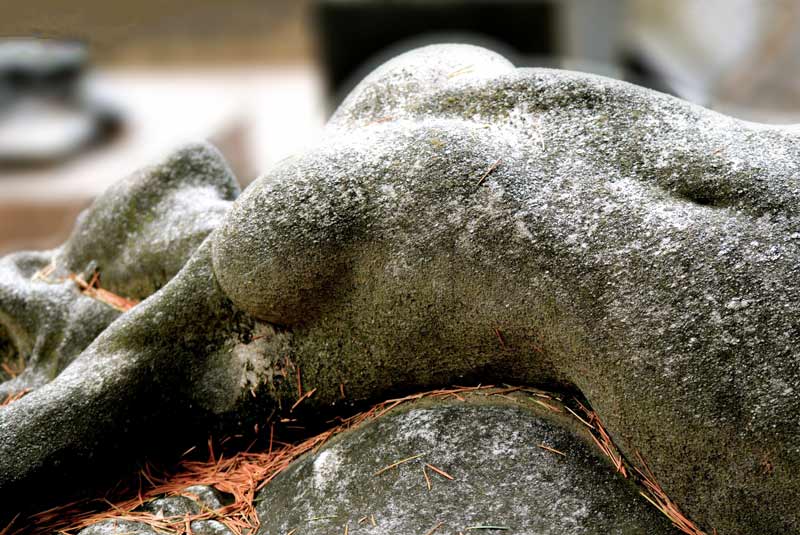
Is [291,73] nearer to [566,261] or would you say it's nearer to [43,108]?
[43,108]

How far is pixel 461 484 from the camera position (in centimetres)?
91

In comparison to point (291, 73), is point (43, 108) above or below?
below

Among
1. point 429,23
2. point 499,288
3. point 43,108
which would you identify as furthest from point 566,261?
point 43,108

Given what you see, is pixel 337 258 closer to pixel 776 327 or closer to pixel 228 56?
pixel 776 327

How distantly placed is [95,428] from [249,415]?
0.61ft

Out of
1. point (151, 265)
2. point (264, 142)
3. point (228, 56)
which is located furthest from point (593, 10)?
point (151, 265)

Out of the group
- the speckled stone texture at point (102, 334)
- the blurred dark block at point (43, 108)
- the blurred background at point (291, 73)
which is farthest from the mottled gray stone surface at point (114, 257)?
the blurred dark block at point (43, 108)

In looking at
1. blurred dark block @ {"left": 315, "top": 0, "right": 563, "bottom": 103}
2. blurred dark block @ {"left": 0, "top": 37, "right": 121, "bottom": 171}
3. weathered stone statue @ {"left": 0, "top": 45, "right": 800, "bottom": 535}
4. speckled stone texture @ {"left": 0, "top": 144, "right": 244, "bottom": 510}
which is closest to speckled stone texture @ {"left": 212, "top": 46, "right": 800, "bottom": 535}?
weathered stone statue @ {"left": 0, "top": 45, "right": 800, "bottom": 535}

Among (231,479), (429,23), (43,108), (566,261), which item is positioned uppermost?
(429,23)

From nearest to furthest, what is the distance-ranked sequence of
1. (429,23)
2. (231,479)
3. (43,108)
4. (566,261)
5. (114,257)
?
(566,261), (231,479), (114,257), (429,23), (43,108)

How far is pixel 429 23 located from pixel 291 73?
64cm

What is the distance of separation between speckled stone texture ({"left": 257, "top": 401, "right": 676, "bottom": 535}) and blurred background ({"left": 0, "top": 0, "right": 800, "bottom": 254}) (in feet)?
7.30

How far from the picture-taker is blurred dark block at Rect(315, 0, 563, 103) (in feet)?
11.7

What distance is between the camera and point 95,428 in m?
1.03
